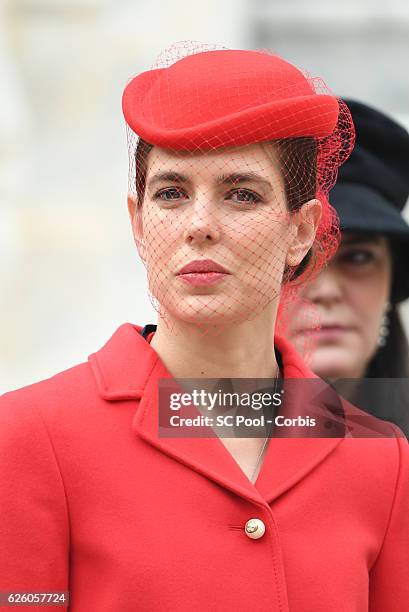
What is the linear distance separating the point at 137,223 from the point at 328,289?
5.79 feet

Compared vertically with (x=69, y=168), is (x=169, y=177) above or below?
below

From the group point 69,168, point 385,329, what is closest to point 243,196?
point 385,329

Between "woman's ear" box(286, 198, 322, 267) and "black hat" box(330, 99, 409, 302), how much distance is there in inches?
56.2

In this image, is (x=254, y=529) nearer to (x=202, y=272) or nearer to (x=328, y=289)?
(x=202, y=272)

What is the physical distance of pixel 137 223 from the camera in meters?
3.15

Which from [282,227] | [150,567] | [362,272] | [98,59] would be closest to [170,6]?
[98,59]

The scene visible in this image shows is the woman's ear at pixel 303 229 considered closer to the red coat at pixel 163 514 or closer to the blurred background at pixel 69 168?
the red coat at pixel 163 514

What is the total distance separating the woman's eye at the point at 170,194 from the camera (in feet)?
9.74

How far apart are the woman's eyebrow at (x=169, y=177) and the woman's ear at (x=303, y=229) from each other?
11.6 inches

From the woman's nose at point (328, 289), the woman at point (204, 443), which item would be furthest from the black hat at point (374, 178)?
the woman at point (204, 443)

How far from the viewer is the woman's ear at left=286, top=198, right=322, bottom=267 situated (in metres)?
3.15

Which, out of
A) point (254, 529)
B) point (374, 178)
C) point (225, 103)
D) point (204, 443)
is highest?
point (374, 178)

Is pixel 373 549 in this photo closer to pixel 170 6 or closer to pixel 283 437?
pixel 283 437

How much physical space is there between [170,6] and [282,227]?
173 inches
